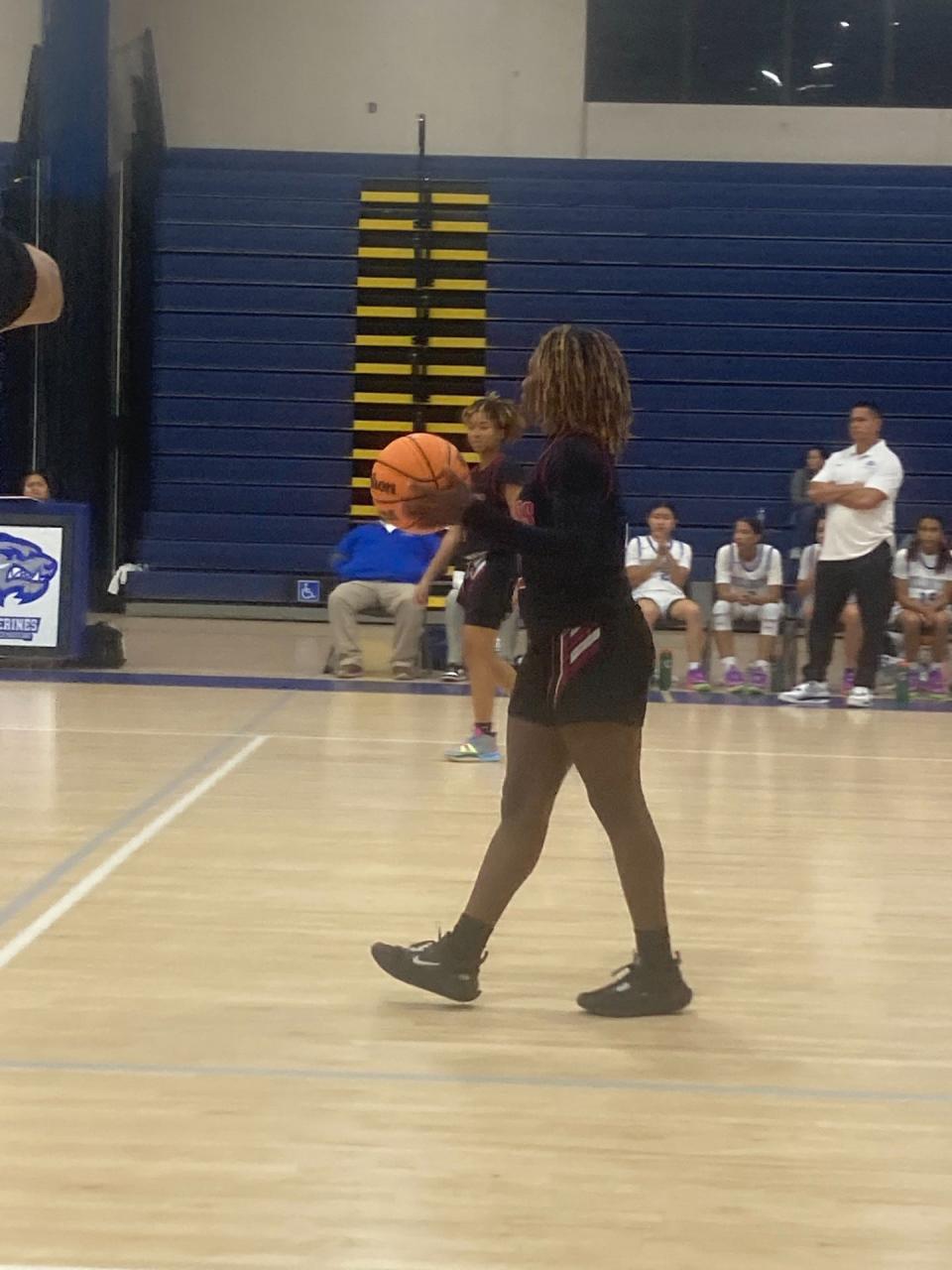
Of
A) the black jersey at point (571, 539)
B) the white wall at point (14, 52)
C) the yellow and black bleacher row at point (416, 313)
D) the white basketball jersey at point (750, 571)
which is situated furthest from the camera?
the white wall at point (14, 52)

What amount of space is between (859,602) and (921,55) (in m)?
7.17

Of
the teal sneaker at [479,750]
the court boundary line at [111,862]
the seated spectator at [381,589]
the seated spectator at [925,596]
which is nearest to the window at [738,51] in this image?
the seated spectator at [925,596]

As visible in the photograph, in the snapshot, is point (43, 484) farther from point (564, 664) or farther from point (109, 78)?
point (564, 664)

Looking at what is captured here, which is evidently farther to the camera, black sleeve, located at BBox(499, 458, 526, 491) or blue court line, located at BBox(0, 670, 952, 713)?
blue court line, located at BBox(0, 670, 952, 713)

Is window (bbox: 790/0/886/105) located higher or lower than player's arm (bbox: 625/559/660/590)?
higher

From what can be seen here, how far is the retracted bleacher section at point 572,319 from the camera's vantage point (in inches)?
583

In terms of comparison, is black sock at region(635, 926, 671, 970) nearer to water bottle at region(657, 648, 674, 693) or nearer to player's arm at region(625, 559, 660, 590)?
water bottle at region(657, 648, 674, 693)

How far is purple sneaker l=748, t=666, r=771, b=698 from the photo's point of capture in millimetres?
10727

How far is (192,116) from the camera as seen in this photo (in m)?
15.8

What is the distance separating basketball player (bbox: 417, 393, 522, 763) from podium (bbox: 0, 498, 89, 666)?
3.55 meters

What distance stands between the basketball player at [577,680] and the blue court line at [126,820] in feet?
4.70

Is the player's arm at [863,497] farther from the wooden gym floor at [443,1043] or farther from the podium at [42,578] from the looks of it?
the podium at [42,578]

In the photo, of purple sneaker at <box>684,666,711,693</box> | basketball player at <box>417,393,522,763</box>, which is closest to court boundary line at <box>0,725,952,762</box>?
basketball player at <box>417,393,522,763</box>

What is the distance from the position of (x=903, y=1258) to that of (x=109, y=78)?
13.2 meters
